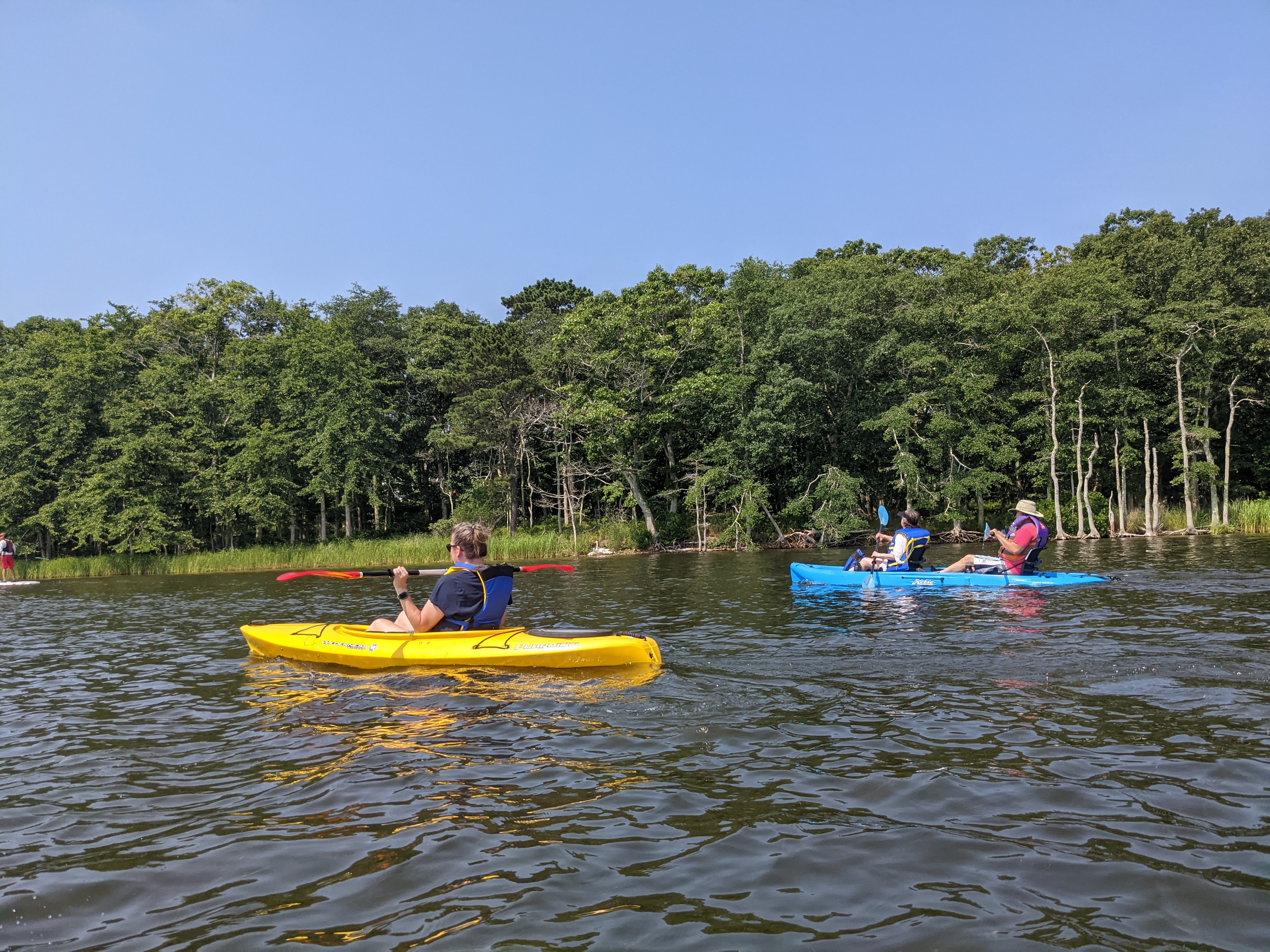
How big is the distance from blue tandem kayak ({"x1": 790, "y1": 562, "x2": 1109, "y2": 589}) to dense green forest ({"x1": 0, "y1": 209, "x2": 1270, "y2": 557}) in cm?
1354

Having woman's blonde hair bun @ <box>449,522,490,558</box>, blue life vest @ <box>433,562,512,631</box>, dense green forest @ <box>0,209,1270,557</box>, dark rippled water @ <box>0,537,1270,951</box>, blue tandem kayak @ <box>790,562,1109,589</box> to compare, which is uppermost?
dense green forest @ <box>0,209,1270,557</box>

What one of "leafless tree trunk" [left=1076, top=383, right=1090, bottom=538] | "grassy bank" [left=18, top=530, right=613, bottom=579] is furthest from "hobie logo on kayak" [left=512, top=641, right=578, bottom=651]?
"leafless tree trunk" [left=1076, top=383, right=1090, bottom=538]

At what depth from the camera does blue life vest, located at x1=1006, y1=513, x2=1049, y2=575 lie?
447 inches

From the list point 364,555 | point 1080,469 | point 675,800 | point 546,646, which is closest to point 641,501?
point 364,555

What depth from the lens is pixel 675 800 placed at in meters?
3.68

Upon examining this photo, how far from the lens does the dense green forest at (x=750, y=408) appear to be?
26406 mm

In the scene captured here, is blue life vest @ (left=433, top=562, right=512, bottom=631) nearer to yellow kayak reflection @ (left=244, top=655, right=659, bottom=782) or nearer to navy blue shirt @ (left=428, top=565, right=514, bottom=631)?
navy blue shirt @ (left=428, top=565, right=514, bottom=631)

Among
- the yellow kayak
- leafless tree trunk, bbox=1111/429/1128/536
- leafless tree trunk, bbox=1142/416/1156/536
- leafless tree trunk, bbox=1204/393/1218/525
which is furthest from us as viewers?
leafless tree trunk, bbox=1142/416/1156/536

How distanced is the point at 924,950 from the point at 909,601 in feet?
28.1

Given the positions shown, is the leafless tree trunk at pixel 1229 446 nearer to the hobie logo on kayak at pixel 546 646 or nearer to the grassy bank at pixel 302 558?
the grassy bank at pixel 302 558

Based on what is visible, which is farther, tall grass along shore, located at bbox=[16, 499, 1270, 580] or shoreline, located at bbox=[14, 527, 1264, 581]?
shoreline, located at bbox=[14, 527, 1264, 581]

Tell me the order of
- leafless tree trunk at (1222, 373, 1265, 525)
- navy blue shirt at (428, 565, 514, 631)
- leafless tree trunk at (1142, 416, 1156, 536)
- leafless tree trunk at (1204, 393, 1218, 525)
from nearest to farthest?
1. navy blue shirt at (428, 565, 514, 631)
2. leafless tree trunk at (1204, 393, 1218, 525)
3. leafless tree trunk at (1222, 373, 1265, 525)
4. leafless tree trunk at (1142, 416, 1156, 536)

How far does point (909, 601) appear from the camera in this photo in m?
10.5

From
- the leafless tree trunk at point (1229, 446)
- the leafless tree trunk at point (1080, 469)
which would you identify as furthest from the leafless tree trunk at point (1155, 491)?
the leafless tree trunk at point (1080, 469)
